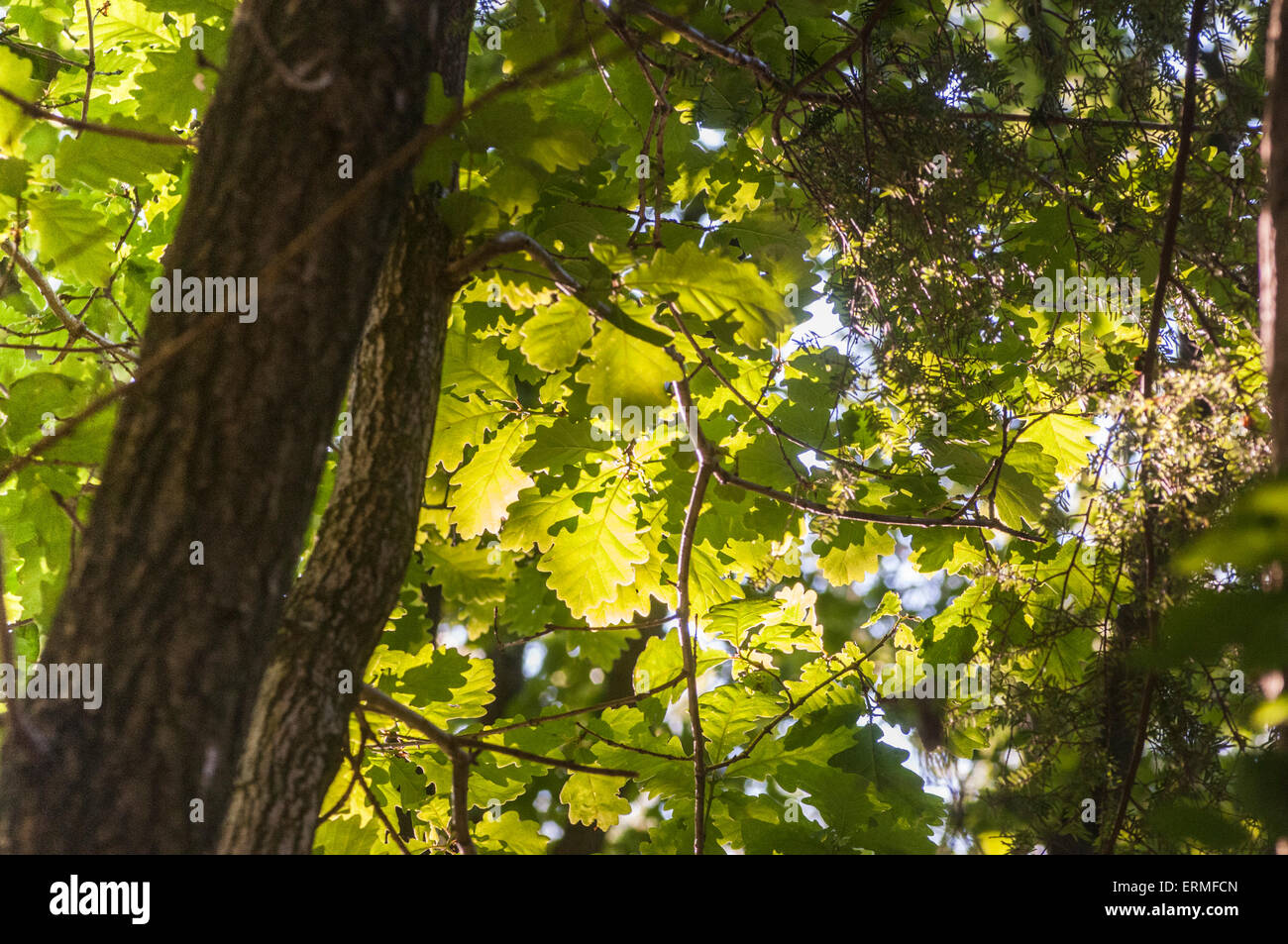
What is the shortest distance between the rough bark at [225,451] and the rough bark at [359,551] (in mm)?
312

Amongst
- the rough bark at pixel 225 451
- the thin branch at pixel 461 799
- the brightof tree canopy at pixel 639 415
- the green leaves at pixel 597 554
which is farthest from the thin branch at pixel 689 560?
the rough bark at pixel 225 451

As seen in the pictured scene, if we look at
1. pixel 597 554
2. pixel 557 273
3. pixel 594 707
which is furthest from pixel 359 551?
pixel 597 554

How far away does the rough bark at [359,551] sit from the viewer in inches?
68.6

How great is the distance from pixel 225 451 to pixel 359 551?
56cm

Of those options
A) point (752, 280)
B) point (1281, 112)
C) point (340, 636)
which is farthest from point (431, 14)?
point (1281, 112)

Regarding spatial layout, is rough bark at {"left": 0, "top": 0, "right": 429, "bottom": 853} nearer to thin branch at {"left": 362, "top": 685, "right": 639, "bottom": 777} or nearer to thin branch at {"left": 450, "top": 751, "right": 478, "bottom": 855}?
thin branch at {"left": 362, "top": 685, "right": 639, "bottom": 777}

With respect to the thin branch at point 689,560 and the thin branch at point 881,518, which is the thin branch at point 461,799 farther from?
the thin branch at point 881,518

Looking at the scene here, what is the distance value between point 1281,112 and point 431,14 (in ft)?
4.75

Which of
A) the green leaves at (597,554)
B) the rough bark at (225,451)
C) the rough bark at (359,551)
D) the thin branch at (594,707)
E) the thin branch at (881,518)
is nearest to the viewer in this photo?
the rough bark at (225,451)

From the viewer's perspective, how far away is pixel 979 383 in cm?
335

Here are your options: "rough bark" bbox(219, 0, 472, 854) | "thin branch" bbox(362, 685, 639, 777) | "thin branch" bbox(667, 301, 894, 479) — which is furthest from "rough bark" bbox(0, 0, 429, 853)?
"thin branch" bbox(362, 685, 639, 777)

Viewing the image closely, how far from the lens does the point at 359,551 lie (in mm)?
1976

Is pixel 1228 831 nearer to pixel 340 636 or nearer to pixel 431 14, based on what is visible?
pixel 340 636
